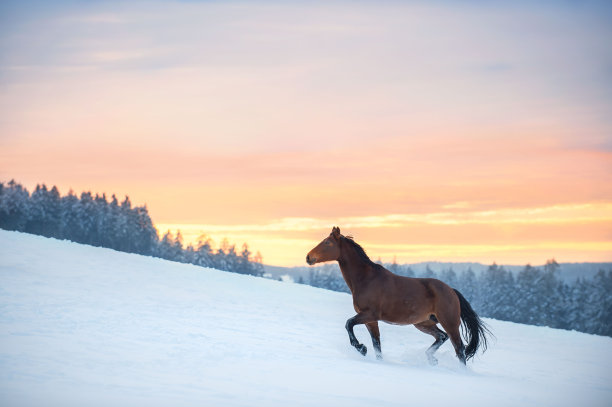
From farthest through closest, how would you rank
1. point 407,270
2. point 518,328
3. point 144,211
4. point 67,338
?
point 407,270 → point 144,211 → point 518,328 → point 67,338

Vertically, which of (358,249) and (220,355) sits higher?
(358,249)

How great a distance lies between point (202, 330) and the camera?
1241 centimetres

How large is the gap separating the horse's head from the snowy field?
5.86 ft

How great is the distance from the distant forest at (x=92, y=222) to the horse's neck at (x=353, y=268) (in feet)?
249

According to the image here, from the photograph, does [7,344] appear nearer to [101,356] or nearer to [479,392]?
[101,356]

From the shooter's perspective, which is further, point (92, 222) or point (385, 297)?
point (92, 222)

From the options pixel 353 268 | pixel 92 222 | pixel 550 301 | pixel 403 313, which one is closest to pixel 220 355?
pixel 353 268

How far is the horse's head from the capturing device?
10.5m

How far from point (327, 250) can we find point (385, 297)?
137 centimetres

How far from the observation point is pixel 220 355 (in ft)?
31.0

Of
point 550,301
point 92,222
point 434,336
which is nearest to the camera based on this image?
point 434,336

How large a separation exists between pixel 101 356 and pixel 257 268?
330 ft

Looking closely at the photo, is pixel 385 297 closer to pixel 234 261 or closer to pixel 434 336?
pixel 434 336

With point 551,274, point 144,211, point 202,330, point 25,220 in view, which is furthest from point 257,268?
point 202,330
